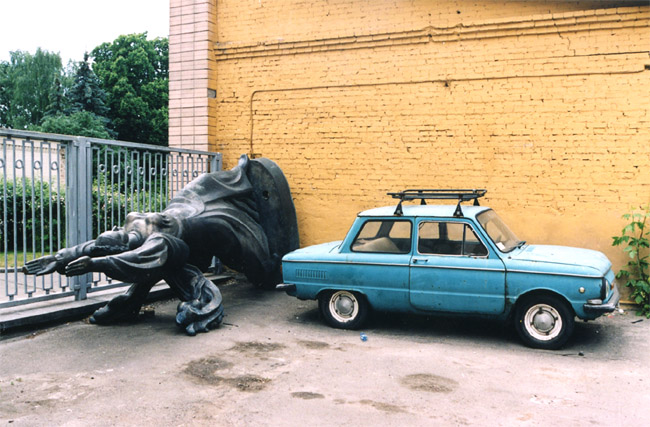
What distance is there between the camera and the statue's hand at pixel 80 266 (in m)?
5.69

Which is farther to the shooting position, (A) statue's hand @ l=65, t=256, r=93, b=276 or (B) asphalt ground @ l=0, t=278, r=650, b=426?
(A) statue's hand @ l=65, t=256, r=93, b=276

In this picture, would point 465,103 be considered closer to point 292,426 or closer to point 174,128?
point 174,128

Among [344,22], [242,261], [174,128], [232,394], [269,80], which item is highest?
[344,22]

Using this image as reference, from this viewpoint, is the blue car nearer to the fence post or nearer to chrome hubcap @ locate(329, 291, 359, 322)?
chrome hubcap @ locate(329, 291, 359, 322)

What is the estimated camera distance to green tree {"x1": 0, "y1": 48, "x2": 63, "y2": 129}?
4444cm

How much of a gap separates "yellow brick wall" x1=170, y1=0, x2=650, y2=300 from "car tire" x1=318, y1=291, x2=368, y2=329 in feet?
9.25

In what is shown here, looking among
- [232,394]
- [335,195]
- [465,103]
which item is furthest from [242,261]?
[465,103]

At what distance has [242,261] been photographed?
26.9ft

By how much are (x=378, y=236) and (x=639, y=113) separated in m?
4.24

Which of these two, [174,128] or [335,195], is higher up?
[174,128]

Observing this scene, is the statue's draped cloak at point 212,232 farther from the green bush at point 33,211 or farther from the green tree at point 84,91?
the green tree at point 84,91

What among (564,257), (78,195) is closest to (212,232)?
(78,195)

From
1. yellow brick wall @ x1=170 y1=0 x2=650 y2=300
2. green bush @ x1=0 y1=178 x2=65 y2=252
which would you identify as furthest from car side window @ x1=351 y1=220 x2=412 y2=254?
green bush @ x1=0 y1=178 x2=65 y2=252

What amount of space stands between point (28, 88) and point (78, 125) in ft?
48.5
